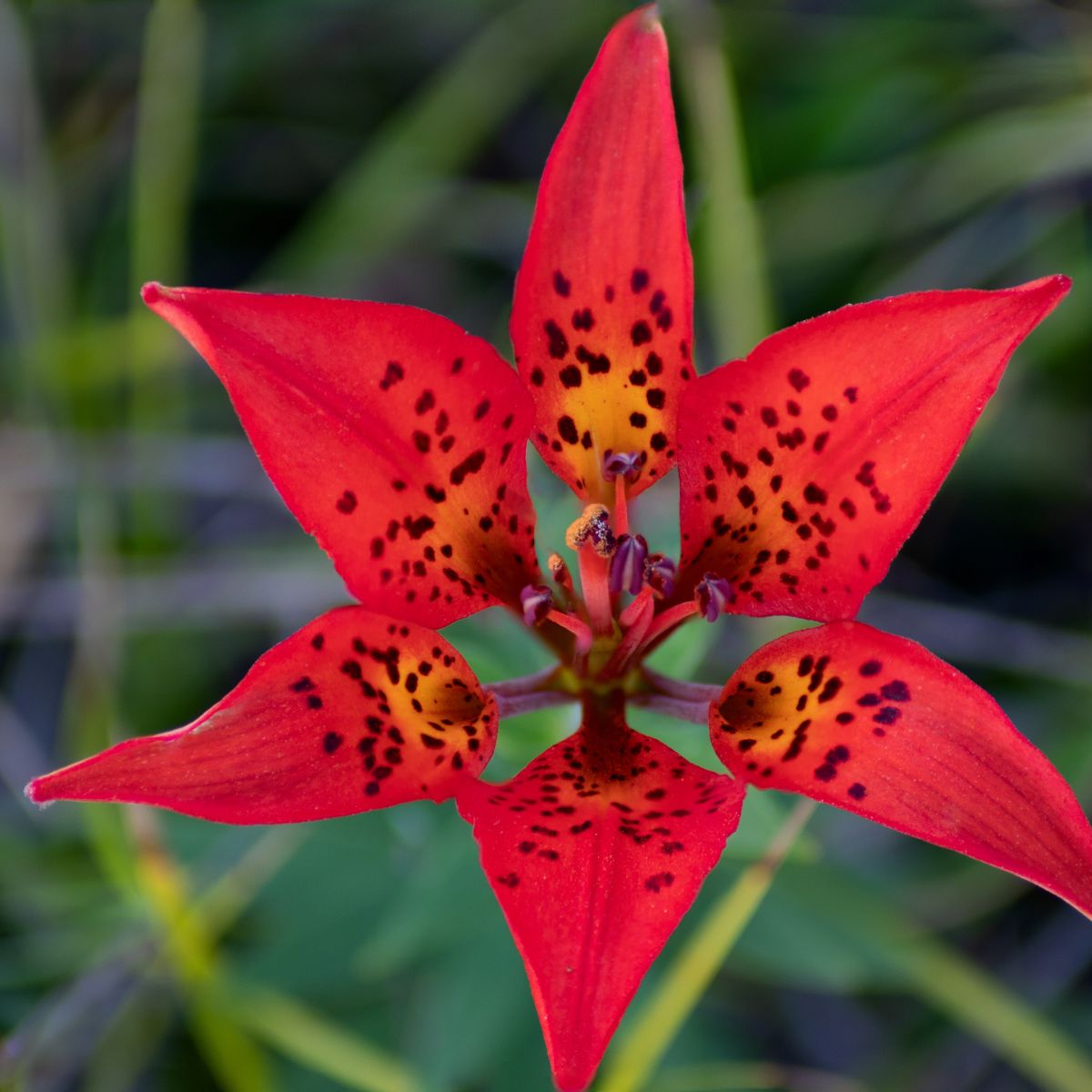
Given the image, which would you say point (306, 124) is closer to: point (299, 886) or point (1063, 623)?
point (299, 886)

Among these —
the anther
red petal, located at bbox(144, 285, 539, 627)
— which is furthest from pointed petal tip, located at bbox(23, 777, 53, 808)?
the anther

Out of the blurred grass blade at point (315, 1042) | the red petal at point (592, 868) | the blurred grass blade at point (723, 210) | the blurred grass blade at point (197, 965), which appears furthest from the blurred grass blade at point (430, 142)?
the red petal at point (592, 868)

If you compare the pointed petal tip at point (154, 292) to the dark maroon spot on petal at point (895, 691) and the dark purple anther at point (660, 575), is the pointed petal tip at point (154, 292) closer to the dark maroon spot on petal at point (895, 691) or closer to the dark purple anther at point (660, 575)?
the dark purple anther at point (660, 575)

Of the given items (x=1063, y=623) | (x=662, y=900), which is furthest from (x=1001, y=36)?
(x=662, y=900)

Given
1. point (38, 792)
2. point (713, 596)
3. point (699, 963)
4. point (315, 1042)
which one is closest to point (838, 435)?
point (713, 596)

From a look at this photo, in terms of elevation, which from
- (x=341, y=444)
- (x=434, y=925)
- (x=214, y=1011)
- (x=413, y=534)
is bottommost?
(x=214, y=1011)

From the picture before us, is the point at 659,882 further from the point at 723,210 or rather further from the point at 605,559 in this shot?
the point at 723,210

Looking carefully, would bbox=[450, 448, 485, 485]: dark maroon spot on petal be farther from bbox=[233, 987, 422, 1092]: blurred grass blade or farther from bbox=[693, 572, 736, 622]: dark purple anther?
bbox=[233, 987, 422, 1092]: blurred grass blade
